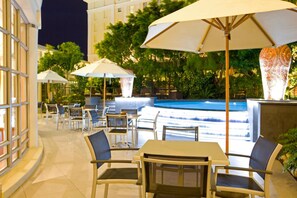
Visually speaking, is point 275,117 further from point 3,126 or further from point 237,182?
point 3,126

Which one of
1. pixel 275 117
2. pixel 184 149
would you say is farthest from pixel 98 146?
pixel 275 117

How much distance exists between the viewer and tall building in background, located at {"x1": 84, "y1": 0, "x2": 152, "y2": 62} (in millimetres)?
36406

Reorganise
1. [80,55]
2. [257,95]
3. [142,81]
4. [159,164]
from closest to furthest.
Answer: [159,164] → [257,95] → [142,81] → [80,55]

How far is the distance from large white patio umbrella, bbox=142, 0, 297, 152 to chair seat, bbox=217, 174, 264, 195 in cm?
69

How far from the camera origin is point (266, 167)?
2740mm

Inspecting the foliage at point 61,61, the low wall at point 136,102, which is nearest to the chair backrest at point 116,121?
the low wall at point 136,102

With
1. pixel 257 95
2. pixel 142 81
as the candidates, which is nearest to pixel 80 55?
pixel 142 81

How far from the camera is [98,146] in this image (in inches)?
128

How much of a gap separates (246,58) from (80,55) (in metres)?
14.2

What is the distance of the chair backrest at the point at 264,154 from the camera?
2684 mm

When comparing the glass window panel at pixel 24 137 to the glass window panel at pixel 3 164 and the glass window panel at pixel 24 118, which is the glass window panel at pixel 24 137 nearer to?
the glass window panel at pixel 24 118

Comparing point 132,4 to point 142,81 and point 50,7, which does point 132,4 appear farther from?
point 142,81

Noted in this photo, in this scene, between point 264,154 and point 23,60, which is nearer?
point 264,154

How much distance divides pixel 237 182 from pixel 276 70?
187 inches
